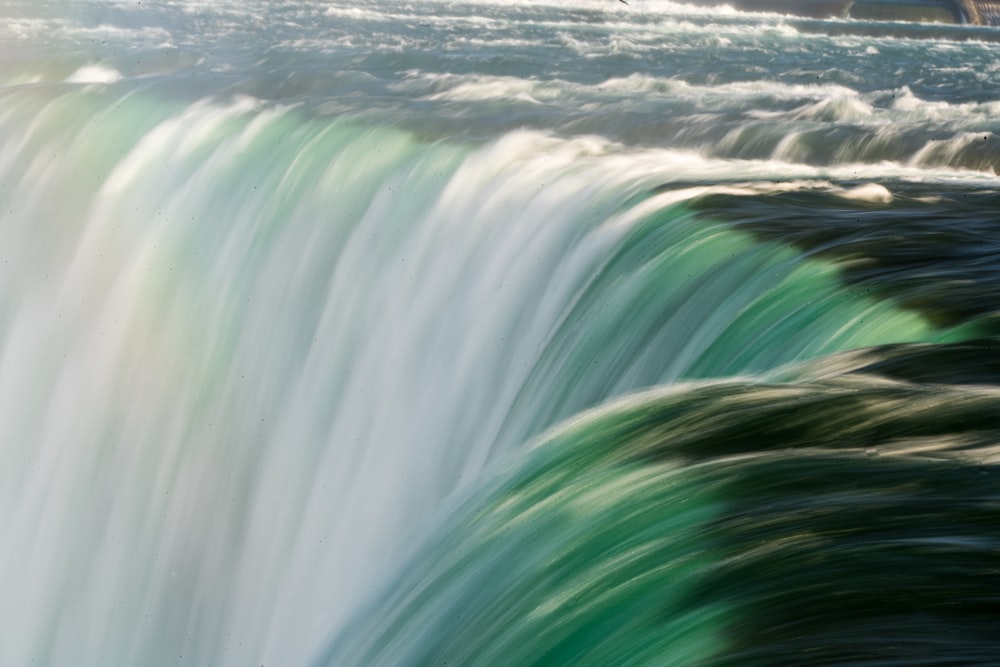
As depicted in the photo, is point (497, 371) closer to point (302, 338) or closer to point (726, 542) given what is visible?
point (302, 338)

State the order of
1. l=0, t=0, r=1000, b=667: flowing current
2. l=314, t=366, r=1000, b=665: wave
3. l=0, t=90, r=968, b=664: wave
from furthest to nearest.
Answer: l=0, t=90, r=968, b=664: wave
l=0, t=0, r=1000, b=667: flowing current
l=314, t=366, r=1000, b=665: wave

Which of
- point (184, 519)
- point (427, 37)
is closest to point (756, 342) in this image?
point (184, 519)

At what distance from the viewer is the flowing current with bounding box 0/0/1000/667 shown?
11.9ft

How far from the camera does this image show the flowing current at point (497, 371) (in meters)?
3.63

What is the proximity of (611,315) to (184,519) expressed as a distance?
3240 millimetres

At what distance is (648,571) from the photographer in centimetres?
359

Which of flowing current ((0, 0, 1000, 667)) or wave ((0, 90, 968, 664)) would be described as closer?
flowing current ((0, 0, 1000, 667))

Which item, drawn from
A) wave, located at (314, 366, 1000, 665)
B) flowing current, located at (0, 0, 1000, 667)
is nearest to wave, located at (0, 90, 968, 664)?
flowing current, located at (0, 0, 1000, 667)

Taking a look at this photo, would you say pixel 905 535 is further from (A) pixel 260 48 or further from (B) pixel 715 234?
(A) pixel 260 48

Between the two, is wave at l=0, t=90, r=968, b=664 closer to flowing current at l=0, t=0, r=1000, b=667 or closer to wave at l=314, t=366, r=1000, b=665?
flowing current at l=0, t=0, r=1000, b=667

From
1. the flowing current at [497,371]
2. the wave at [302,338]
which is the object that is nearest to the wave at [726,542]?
the flowing current at [497,371]

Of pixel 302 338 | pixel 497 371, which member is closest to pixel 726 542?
pixel 497 371

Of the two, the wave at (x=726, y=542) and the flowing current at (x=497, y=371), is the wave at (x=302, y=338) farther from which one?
the wave at (x=726, y=542)

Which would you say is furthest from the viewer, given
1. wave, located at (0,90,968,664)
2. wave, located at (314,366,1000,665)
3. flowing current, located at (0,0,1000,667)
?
wave, located at (0,90,968,664)
